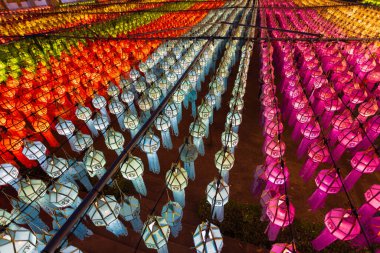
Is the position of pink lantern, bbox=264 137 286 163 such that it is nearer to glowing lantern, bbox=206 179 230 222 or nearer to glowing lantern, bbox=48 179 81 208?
glowing lantern, bbox=206 179 230 222

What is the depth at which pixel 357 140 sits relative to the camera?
16.8 feet

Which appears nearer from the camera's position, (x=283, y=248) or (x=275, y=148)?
(x=283, y=248)

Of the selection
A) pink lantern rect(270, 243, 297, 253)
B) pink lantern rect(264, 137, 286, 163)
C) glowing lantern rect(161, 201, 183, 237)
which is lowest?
glowing lantern rect(161, 201, 183, 237)

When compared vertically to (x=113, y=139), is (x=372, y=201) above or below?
below

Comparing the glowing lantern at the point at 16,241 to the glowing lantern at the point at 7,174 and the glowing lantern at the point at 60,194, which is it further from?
the glowing lantern at the point at 7,174

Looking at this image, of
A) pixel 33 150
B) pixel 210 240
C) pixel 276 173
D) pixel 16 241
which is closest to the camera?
pixel 16 241

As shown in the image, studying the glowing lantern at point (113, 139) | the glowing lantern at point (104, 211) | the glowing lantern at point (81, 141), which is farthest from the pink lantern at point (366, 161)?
the glowing lantern at point (81, 141)

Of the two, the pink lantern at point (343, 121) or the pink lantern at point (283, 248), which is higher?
the pink lantern at point (343, 121)

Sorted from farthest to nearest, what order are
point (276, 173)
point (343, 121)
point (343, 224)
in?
point (343, 121)
point (276, 173)
point (343, 224)

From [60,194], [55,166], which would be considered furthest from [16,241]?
[55,166]

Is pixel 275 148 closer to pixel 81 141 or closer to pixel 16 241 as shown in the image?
pixel 81 141

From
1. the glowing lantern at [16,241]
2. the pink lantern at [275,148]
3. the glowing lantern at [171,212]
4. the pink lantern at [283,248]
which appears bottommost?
the glowing lantern at [171,212]

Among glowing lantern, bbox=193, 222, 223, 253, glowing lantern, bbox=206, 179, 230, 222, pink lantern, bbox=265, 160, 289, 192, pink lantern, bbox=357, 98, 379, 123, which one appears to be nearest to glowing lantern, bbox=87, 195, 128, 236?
glowing lantern, bbox=193, 222, 223, 253

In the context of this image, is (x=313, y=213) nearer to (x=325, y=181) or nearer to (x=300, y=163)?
(x=300, y=163)
